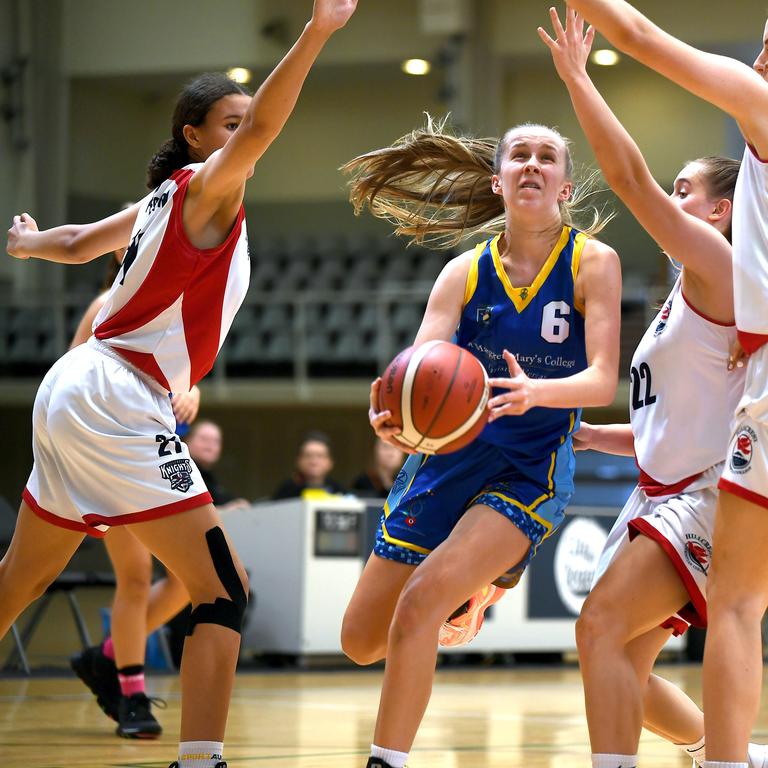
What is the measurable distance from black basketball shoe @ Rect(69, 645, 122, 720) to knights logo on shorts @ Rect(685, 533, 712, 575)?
Result: 295 cm

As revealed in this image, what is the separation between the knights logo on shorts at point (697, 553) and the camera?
3.24 meters

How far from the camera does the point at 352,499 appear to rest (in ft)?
31.8

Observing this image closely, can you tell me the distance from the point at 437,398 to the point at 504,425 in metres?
0.60

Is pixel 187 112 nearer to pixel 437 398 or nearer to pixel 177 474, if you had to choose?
pixel 177 474

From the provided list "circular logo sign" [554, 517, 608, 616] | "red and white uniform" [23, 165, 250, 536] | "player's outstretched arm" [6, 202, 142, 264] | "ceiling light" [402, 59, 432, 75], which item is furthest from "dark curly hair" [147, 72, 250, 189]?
"ceiling light" [402, 59, 432, 75]

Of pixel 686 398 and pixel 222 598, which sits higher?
pixel 686 398

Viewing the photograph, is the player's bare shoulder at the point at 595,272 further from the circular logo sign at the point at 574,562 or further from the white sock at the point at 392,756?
the circular logo sign at the point at 574,562

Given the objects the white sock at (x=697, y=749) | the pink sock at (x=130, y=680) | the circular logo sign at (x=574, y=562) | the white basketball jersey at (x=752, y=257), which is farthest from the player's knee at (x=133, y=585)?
the circular logo sign at (x=574, y=562)

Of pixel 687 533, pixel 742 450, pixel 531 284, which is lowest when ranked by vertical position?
pixel 687 533

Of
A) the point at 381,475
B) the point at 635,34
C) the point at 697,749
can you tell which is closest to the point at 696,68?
the point at 635,34

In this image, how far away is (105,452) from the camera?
11.0ft

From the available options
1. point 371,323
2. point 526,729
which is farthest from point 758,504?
point 371,323

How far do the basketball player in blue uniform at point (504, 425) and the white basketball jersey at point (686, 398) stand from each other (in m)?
0.14

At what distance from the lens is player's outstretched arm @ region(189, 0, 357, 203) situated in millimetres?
3178
